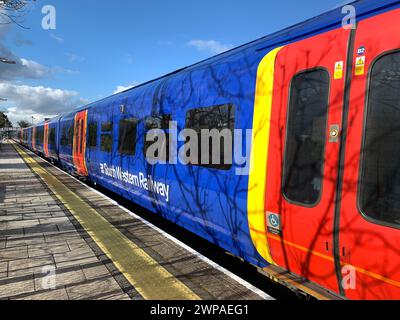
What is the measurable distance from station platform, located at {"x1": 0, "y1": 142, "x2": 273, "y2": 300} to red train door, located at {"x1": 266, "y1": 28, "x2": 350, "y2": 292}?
113cm

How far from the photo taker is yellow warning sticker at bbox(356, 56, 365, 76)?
2818 millimetres

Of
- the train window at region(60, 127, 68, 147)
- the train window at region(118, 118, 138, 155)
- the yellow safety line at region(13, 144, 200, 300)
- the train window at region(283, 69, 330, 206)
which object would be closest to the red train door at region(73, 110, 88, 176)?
the train window at region(60, 127, 68, 147)

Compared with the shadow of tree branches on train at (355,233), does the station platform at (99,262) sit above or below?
below

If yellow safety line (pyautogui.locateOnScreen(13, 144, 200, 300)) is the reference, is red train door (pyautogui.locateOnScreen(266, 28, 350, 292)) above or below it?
above

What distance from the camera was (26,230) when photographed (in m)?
6.92

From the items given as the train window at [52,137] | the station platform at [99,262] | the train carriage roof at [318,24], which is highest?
the train carriage roof at [318,24]

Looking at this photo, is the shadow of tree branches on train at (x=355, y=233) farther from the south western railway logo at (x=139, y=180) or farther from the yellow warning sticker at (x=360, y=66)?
the south western railway logo at (x=139, y=180)

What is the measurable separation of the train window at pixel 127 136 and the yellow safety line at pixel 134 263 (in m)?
1.55

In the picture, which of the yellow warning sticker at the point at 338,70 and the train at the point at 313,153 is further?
the yellow warning sticker at the point at 338,70

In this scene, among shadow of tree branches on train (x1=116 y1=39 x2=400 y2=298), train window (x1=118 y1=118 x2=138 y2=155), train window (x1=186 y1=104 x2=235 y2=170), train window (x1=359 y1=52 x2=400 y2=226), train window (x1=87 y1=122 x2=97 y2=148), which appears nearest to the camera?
train window (x1=359 y1=52 x2=400 y2=226)

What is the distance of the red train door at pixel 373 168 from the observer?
2594mm

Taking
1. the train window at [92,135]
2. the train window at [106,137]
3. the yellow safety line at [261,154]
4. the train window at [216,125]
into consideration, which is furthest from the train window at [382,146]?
the train window at [92,135]

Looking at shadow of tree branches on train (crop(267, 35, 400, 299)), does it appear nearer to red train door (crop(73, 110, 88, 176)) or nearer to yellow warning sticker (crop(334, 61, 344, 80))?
yellow warning sticker (crop(334, 61, 344, 80))

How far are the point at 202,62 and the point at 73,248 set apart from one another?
3.59 m
